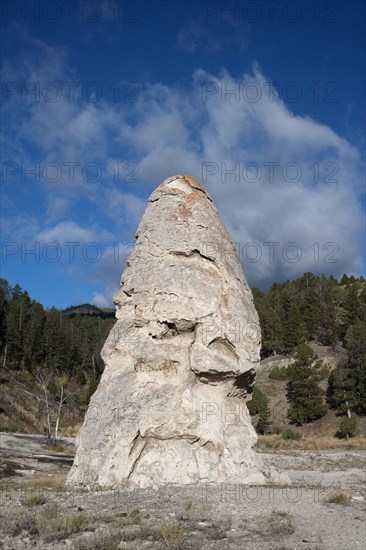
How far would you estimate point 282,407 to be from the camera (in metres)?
59.8

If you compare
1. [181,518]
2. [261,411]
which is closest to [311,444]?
[261,411]

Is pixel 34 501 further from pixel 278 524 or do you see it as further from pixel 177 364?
pixel 177 364

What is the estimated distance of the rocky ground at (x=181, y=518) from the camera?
7.58m

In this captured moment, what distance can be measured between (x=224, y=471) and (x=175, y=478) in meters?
1.44

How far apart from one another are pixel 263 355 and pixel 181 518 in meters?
76.0

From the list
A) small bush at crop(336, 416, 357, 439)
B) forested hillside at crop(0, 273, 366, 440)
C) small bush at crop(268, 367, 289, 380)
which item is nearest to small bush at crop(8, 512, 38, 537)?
forested hillside at crop(0, 273, 366, 440)

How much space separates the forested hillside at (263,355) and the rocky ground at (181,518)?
28.2 meters

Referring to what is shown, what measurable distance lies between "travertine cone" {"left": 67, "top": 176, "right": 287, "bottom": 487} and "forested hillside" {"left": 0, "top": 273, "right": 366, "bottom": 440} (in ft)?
84.0

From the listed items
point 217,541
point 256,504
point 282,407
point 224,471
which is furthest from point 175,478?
point 282,407

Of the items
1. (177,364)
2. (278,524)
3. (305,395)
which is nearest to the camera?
(278,524)

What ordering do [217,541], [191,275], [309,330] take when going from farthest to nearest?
[309,330] → [191,275] → [217,541]

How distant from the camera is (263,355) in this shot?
83.4 meters

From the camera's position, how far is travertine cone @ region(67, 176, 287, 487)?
A: 42.7 ft

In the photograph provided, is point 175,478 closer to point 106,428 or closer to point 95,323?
point 106,428
